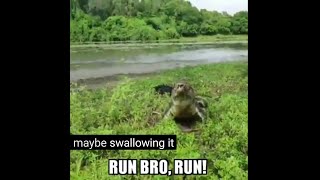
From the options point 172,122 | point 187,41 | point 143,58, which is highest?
point 187,41

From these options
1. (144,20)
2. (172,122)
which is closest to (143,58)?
(144,20)

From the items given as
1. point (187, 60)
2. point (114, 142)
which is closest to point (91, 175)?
point (114, 142)

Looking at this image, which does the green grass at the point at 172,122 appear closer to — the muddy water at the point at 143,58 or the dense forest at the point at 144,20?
the muddy water at the point at 143,58

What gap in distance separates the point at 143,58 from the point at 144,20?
235 mm

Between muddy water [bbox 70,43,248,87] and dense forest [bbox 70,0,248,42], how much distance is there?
8 centimetres

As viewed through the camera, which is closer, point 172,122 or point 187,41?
point 172,122

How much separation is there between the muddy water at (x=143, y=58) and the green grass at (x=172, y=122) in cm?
6

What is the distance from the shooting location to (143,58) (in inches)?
158

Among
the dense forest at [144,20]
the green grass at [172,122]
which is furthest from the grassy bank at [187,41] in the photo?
the green grass at [172,122]

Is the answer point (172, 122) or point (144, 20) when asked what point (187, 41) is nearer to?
point (144, 20)

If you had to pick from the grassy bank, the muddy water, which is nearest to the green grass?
the muddy water

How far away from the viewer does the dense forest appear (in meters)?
3.93
